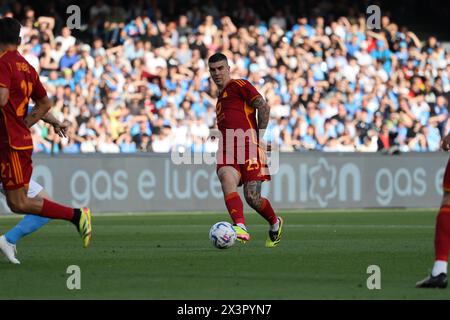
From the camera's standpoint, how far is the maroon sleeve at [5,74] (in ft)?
35.1

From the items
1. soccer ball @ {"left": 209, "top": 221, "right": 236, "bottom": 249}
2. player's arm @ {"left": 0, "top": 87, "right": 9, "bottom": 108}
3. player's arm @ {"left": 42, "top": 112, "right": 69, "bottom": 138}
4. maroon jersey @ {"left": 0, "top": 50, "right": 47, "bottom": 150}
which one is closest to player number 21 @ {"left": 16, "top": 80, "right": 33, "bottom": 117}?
maroon jersey @ {"left": 0, "top": 50, "right": 47, "bottom": 150}

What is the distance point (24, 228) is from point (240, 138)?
9.96ft

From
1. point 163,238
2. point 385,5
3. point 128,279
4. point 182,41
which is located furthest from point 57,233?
point 385,5

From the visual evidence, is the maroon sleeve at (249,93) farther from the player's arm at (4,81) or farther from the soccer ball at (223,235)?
the player's arm at (4,81)

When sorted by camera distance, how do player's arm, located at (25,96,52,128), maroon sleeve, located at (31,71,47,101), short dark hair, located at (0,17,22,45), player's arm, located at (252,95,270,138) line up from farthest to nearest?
1. player's arm, located at (252,95,270,138)
2. player's arm, located at (25,96,52,128)
3. maroon sleeve, located at (31,71,47,101)
4. short dark hair, located at (0,17,22,45)

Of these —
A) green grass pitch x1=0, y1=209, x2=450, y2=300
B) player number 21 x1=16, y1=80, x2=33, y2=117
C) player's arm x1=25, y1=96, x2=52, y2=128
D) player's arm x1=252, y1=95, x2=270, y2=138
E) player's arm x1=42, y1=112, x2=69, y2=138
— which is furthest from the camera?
player's arm x1=252, y1=95, x2=270, y2=138

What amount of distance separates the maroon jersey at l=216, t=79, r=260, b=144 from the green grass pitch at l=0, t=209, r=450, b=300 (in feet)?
4.72

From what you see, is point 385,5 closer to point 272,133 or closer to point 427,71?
point 427,71

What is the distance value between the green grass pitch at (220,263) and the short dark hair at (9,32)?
7.23 ft

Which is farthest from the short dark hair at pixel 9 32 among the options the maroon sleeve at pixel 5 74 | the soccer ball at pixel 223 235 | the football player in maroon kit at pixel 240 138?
the soccer ball at pixel 223 235

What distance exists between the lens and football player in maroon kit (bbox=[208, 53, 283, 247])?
1381cm

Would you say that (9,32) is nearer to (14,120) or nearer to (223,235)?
(14,120)

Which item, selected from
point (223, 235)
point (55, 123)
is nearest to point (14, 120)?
point (55, 123)

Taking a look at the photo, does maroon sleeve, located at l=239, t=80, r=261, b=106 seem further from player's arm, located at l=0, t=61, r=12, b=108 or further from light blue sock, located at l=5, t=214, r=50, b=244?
player's arm, located at l=0, t=61, r=12, b=108
